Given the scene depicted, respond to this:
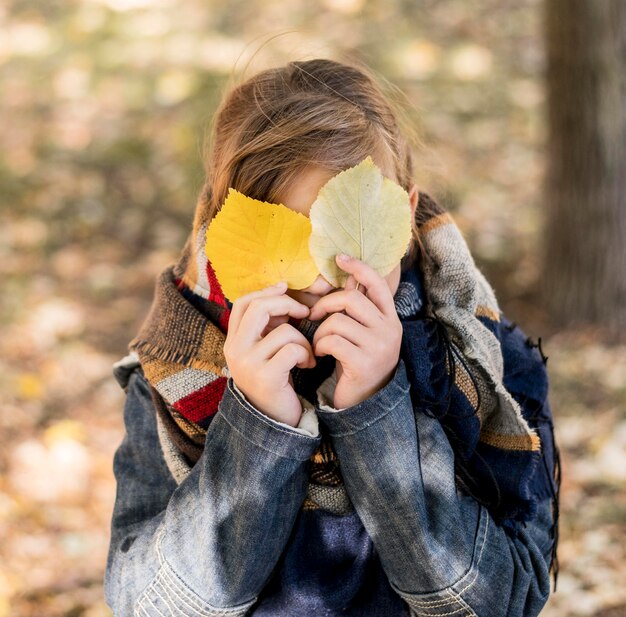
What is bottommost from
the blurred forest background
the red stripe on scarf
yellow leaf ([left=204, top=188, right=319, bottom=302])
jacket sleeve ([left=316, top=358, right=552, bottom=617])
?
the blurred forest background

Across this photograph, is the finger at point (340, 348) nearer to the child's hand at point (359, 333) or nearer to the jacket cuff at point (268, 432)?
the child's hand at point (359, 333)

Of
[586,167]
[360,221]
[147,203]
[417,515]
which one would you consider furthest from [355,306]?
[147,203]

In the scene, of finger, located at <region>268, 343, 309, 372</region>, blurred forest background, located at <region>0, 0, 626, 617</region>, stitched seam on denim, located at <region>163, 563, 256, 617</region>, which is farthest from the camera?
blurred forest background, located at <region>0, 0, 626, 617</region>

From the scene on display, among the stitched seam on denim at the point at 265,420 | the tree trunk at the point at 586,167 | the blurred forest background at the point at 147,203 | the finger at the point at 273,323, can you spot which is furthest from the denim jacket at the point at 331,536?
the tree trunk at the point at 586,167

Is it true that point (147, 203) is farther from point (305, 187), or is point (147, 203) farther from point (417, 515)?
point (417, 515)

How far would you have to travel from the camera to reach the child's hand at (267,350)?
114 cm

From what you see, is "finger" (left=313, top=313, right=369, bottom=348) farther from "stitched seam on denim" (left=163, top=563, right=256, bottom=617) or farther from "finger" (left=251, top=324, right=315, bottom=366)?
"stitched seam on denim" (left=163, top=563, right=256, bottom=617)

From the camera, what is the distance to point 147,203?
4621 mm

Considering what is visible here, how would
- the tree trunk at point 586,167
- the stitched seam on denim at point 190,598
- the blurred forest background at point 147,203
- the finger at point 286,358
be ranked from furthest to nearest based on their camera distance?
1. the tree trunk at point 586,167
2. the blurred forest background at point 147,203
3. the stitched seam on denim at point 190,598
4. the finger at point 286,358

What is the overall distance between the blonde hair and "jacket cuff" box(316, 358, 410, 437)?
0.34 meters

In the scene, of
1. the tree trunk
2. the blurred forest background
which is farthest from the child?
the tree trunk

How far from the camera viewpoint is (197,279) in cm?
142

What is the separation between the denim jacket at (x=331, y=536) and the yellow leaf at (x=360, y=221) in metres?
0.19

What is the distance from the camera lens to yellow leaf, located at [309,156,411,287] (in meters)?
1.16
